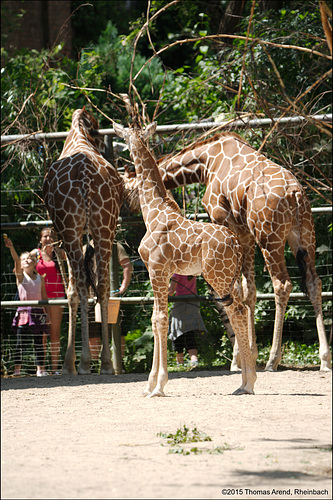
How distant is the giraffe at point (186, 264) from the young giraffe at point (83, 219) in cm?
124

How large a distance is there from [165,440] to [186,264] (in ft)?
6.24

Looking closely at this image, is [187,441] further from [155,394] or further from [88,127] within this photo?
[88,127]

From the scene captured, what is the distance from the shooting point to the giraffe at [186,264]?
551 centimetres

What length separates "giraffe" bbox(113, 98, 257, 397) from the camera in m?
5.51

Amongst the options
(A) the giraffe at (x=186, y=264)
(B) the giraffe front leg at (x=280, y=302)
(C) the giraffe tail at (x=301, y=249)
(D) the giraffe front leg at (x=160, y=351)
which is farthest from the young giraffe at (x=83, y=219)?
(C) the giraffe tail at (x=301, y=249)

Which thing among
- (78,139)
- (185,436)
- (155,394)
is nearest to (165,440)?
(185,436)

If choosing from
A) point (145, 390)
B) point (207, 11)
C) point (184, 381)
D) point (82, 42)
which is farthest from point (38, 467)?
point (82, 42)

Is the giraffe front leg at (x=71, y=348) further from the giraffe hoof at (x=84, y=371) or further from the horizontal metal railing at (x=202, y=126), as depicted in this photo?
the horizontal metal railing at (x=202, y=126)

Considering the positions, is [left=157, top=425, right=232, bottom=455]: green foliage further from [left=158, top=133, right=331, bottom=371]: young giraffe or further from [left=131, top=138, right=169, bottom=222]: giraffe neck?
[left=158, top=133, right=331, bottom=371]: young giraffe

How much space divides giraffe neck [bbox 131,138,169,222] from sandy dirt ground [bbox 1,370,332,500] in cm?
163

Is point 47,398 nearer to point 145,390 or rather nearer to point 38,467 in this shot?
point 145,390

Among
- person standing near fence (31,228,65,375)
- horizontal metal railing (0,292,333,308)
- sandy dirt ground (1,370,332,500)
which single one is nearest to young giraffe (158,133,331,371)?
horizontal metal railing (0,292,333,308)

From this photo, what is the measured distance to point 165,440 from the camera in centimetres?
402

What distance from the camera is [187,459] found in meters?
3.54
